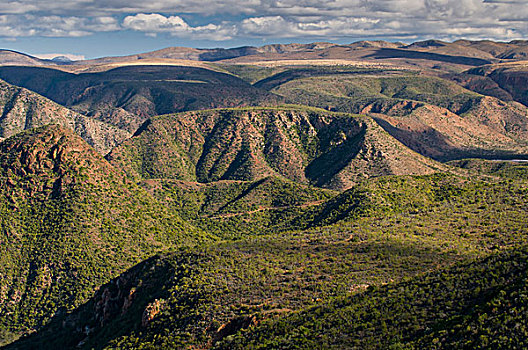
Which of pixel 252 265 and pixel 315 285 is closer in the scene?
pixel 315 285

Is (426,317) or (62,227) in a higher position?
(426,317)

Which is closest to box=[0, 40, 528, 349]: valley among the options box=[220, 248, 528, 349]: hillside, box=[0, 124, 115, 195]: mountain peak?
box=[220, 248, 528, 349]: hillside

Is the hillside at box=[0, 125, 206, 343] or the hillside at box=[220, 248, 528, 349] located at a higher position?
the hillside at box=[220, 248, 528, 349]

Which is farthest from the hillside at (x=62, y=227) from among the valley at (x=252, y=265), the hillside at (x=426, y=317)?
the hillside at (x=426, y=317)

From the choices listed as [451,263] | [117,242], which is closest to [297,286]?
[451,263]

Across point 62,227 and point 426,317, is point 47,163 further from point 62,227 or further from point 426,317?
point 426,317

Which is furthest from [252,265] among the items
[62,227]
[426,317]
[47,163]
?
[47,163]

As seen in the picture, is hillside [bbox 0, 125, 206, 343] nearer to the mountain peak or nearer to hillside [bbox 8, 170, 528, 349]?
the mountain peak

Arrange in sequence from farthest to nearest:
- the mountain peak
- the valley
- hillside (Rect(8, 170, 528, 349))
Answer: the mountain peak → hillside (Rect(8, 170, 528, 349)) → the valley

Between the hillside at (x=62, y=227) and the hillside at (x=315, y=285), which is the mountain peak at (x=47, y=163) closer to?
the hillside at (x=62, y=227)
